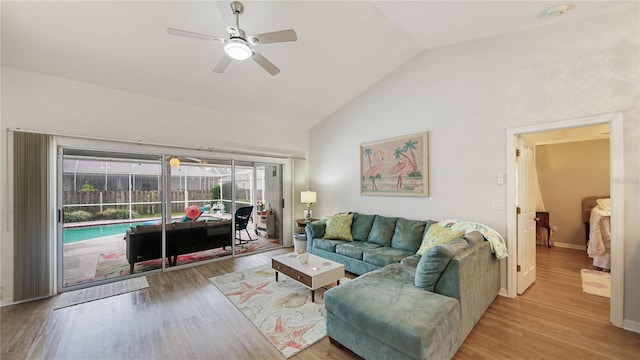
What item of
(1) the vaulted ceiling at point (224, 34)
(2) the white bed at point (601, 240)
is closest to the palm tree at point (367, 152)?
(1) the vaulted ceiling at point (224, 34)

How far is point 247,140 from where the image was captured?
5.06m

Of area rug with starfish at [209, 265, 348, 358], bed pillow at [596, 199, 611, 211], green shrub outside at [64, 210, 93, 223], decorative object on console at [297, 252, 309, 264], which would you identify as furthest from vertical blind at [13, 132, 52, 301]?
bed pillow at [596, 199, 611, 211]

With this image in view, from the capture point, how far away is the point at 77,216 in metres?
3.52

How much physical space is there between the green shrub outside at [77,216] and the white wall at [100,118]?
0.53 m

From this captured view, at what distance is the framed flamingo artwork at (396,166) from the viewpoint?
12.8ft

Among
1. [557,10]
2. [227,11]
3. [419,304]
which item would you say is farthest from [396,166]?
[227,11]

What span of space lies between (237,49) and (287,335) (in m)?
2.78

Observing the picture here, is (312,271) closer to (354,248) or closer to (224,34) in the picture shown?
(354,248)

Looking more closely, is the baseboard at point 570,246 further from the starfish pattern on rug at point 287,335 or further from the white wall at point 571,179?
the starfish pattern on rug at point 287,335

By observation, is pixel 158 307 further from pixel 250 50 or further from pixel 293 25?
pixel 293 25

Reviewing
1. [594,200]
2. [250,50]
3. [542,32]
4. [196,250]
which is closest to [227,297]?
[196,250]

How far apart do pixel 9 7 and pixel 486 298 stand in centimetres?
578

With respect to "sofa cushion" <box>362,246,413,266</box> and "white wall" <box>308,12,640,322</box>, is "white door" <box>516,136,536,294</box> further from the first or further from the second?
"sofa cushion" <box>362,246,413,266</box>

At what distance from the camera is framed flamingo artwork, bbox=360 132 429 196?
3.92 metres
